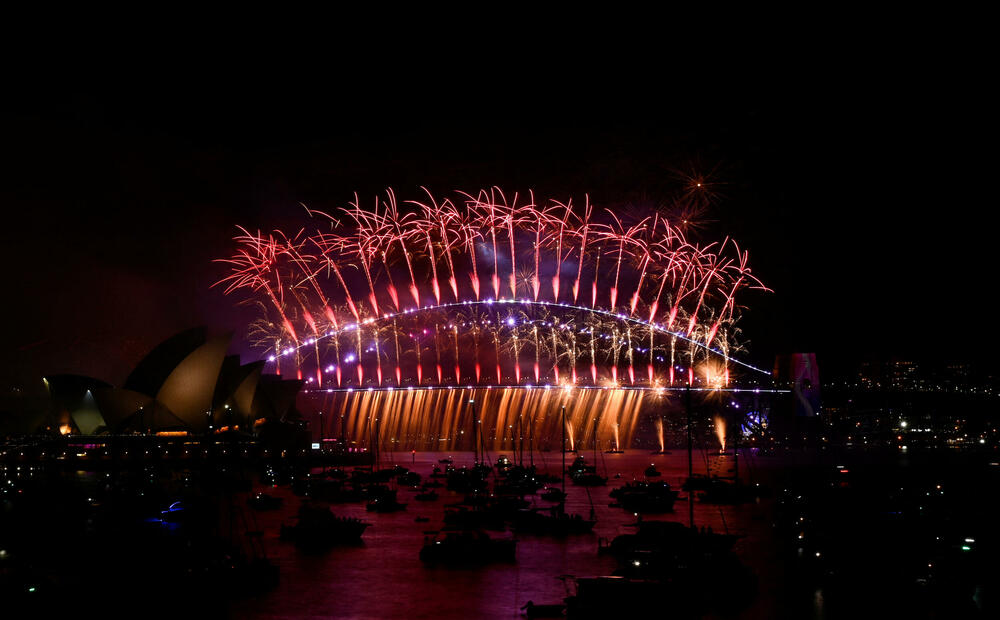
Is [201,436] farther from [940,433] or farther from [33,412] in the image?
[940,433]

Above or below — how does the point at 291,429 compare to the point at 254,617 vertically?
above

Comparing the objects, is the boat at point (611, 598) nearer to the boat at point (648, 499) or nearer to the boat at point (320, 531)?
the boat at point (320, 531)

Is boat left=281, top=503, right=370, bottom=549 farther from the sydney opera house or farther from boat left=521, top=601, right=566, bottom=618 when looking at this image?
the sydney opera house

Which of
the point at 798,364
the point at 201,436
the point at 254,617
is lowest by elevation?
the point at 254,617

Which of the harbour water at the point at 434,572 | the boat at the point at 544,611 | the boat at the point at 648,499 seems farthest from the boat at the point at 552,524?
the boat at the point at 544,611

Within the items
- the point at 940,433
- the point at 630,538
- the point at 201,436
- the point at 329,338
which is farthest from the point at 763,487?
the point at 940,433

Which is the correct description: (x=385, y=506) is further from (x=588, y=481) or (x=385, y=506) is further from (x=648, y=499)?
(x=588, y=481)
